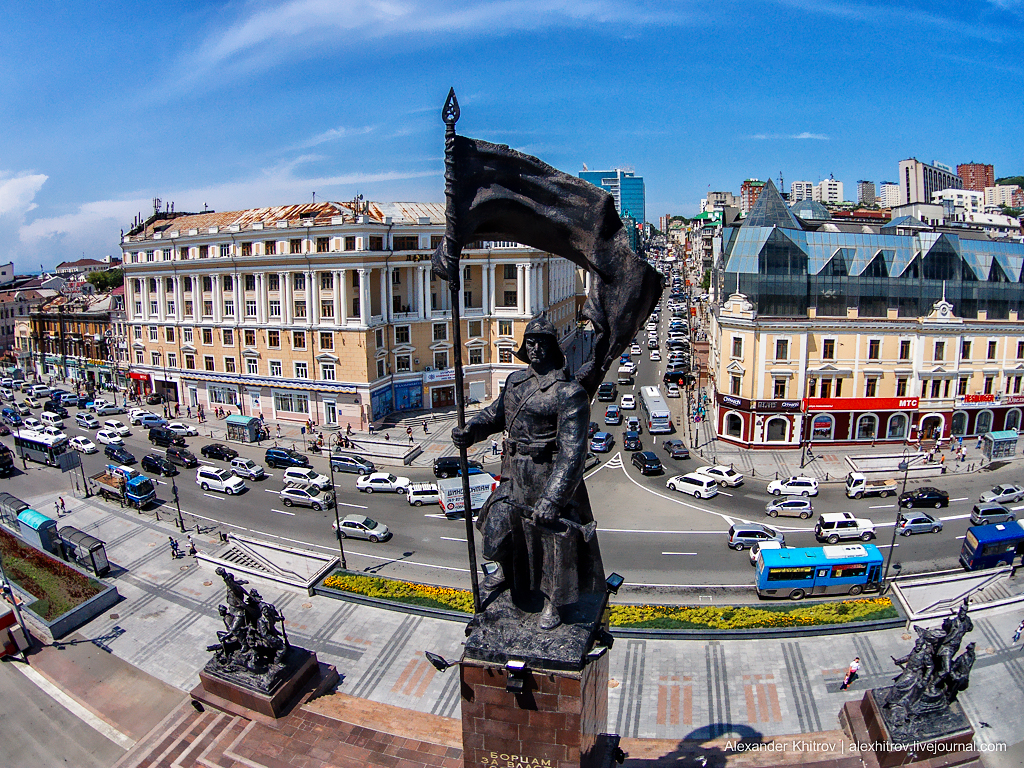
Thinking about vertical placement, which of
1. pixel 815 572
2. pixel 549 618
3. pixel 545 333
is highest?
pixel 545 333

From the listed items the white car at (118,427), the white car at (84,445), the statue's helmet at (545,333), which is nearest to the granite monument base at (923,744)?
the statue's helmet at (545,333)

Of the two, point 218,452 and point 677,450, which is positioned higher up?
point 218,452

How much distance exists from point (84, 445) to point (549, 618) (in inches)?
2203

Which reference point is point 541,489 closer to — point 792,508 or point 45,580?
point 45,580

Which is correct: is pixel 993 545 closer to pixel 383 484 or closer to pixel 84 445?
pixel 383 484

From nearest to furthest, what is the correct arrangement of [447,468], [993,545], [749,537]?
1. [993,545]
2. [749,537]
3. [447,468]

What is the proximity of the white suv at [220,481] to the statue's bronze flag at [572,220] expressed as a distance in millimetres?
37109

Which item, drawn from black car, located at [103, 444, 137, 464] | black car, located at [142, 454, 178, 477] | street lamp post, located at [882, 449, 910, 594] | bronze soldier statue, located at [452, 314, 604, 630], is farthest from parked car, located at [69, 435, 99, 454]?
street lamp post, located at [882, 449, 910, 594]

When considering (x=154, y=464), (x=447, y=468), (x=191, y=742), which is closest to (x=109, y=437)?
(x=154, y=464)

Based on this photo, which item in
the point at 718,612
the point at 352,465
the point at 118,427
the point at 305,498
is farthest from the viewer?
the point at 118,427

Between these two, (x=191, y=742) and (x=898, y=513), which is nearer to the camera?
(x=191, y=742)

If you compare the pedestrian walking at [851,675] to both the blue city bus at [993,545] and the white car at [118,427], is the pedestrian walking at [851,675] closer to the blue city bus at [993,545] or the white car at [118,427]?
the blue city bus at [993,545]

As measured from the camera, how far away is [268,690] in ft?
57.5

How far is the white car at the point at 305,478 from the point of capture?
42531 mm
